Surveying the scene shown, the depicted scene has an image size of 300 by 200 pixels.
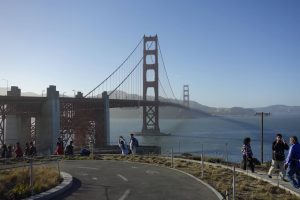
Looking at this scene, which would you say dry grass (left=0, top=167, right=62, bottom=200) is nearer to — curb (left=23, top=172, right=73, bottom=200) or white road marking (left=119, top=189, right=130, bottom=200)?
curb (left=23, top=172, right=73, bottom=200)

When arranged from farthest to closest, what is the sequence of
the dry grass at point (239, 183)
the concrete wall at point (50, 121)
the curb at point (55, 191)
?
1. the concrete wall at point (50, 121)
2. the dry grass at point (239, 183)
3. the curb at point (55, 191)

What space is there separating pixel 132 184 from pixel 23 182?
3212 millimetres

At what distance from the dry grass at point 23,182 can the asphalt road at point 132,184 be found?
65cm

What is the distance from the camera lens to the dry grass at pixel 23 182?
10.3 m

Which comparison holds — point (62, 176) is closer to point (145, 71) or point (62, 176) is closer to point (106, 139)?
point (106, 139)

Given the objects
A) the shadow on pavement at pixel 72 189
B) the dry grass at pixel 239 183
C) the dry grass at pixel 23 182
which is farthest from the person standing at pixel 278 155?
the dry grass at pixel 23 182

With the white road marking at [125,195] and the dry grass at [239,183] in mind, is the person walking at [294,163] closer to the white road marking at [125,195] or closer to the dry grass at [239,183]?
the dry grass at [239,183]

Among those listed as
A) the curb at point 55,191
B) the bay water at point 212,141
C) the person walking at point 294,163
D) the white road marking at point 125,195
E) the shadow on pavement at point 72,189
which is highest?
the person walking at point 294,163

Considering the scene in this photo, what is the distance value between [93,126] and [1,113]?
1924cm

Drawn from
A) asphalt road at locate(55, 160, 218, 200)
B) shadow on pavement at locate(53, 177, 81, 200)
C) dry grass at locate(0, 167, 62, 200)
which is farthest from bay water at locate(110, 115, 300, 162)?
dry grass at locate(0, 167, 62, 200)

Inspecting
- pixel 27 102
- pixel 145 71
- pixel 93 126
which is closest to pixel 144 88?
pixel 145 71

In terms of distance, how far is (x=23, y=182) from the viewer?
11.7m

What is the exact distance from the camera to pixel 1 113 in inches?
1561

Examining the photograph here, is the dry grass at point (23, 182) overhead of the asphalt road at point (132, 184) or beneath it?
overhead
